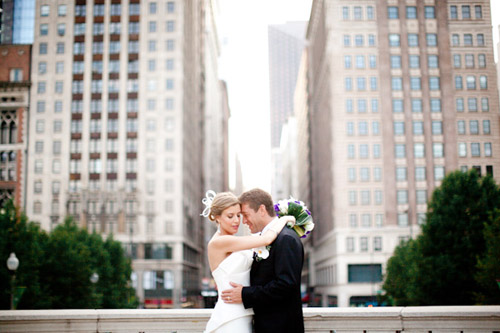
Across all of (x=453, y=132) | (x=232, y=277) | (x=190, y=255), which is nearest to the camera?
(x=232, y=277)

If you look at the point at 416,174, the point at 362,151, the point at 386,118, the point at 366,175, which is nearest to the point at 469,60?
the point at 386,118

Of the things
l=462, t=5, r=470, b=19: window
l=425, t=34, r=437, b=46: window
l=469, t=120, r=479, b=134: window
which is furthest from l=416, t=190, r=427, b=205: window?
l=462, t=5, r=470, b=19: window

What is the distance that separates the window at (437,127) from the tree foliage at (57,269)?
43.6m

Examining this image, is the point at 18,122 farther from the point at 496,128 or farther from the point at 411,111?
the point at 496,128

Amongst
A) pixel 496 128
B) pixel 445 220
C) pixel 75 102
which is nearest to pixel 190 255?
pixel 75 102

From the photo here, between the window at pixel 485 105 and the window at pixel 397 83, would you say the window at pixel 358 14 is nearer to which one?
the window at pixel 397 83

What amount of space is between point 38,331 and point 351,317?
468 cm

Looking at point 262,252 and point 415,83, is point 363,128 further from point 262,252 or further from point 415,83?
point 262,252

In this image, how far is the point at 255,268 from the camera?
6441 millimetres

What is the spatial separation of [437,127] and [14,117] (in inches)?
2246

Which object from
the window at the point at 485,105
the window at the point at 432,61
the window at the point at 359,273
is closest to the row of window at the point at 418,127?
the window at the point at 485,105

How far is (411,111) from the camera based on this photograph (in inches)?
3103

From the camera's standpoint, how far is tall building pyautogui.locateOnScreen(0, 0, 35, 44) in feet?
271

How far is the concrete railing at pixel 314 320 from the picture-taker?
27.9 ft
